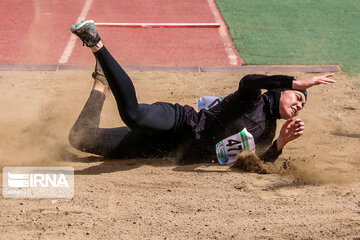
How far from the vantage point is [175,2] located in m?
9.79

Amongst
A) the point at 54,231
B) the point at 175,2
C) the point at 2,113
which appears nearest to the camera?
the point at 54,231

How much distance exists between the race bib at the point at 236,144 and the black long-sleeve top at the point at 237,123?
46 mm

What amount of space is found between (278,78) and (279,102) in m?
0.36

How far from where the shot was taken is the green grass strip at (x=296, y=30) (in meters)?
7.24

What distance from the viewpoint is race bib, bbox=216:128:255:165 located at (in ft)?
14.2

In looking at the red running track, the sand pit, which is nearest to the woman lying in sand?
the sand pit

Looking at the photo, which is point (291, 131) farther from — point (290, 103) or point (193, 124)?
point (193, 124)

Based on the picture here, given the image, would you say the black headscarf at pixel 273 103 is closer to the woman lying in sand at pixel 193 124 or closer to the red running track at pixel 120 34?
the woman lying in sand at pixel 193 124

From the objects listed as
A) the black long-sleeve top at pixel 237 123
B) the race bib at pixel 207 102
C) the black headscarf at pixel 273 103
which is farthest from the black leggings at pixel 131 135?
the black headscarf at pixel 273 103

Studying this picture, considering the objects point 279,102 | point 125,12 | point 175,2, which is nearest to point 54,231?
point 279,102

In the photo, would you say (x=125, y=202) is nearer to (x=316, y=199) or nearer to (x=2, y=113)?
(x=316, y=199)

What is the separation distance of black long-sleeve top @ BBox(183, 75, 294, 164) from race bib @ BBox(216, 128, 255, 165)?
5cm

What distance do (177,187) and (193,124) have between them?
692 mm

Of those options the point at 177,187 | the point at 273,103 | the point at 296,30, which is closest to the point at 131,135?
the point at 177,187
